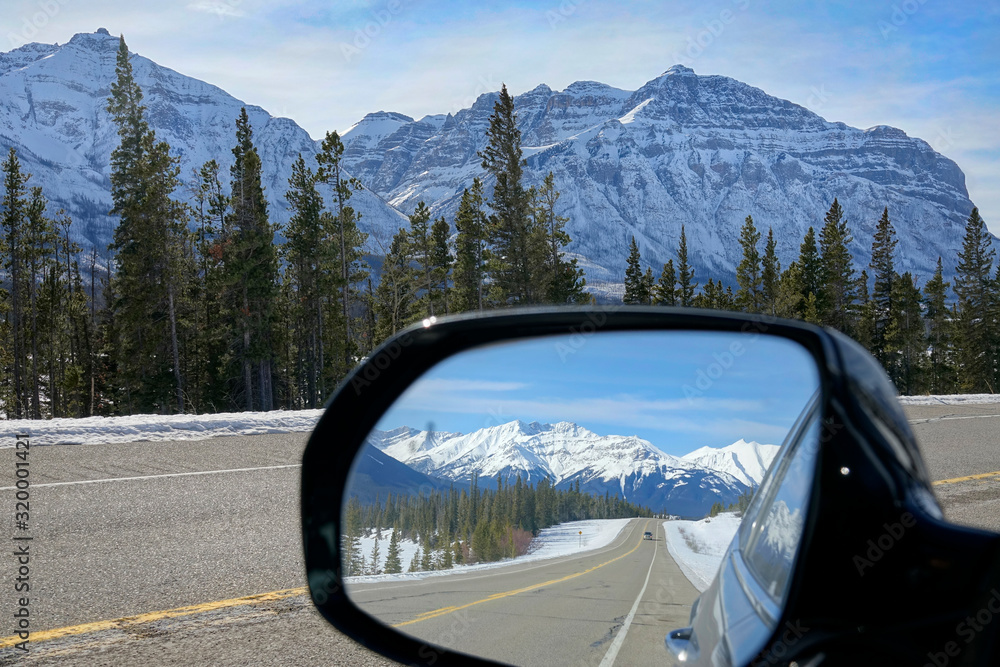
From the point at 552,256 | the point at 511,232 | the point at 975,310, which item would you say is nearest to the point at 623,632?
the point at 511,232

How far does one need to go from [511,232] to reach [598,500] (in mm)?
39180

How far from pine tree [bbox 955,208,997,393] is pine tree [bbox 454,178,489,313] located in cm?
4305

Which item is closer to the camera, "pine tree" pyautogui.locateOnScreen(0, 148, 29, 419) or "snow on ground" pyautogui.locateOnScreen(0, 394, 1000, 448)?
"snow on ground" pyautogui.locateOnScreen(0, 394, 1000, 448)

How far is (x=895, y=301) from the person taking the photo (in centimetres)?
6206

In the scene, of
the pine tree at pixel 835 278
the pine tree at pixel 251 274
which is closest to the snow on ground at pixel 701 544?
the pine tree at pixel 251 274

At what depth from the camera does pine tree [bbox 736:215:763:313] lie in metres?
48.0

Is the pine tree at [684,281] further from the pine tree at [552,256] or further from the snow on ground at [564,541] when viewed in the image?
the snow on ground at [564,541]

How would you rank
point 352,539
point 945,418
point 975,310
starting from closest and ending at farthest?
point 352,539 < point 945,418 < point 975,310

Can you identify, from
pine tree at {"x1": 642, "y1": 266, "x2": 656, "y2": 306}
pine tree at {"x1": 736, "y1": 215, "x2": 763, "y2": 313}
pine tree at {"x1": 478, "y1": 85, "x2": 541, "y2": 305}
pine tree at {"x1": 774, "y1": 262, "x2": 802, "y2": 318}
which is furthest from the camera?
pine tree at {"x1": 642, "y1": 266, "x2": 656, "y2": 306}

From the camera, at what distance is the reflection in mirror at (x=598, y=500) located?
1273 mm

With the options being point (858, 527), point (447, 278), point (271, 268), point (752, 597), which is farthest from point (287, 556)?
point (447, 278)

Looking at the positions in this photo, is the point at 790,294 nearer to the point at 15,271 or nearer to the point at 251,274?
the point at 251,274

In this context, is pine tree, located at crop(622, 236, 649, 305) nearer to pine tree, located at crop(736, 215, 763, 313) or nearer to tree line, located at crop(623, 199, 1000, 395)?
tree line, located at crop(623, 199, 1000, 395)

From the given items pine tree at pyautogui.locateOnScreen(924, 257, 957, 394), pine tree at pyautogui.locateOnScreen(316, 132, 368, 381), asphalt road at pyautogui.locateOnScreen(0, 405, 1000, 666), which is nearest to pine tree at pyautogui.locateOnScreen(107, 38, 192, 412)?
pine tree at pyautogui.locateOnScreen(316, 132, 368, 381)
